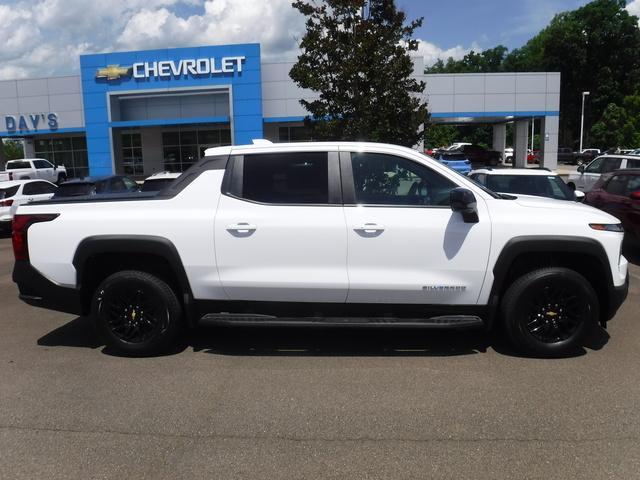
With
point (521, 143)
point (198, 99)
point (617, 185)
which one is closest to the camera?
point (617, 185)

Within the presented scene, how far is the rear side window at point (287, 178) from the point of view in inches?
191

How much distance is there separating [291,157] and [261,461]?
257 centimetres

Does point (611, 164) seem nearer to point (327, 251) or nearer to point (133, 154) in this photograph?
point (327, 251)

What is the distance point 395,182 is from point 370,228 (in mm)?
561

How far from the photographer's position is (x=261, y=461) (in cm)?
334

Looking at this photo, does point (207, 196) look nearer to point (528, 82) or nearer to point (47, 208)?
point (47, 208)

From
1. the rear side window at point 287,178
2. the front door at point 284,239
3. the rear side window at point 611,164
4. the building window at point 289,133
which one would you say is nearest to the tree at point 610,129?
the building window at point 289,133

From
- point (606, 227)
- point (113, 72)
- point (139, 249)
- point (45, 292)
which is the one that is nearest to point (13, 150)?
point (113, 72)

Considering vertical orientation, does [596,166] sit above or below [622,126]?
below

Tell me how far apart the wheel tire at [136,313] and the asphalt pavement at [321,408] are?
0.17m

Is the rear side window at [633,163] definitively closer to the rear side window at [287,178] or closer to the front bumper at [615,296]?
the front bumper at [615,296]

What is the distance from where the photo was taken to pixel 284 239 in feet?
15.4

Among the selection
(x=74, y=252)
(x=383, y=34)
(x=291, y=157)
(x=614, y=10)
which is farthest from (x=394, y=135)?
(x=614, y=10)

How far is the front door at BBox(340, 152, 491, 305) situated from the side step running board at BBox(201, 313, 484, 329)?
148mm
